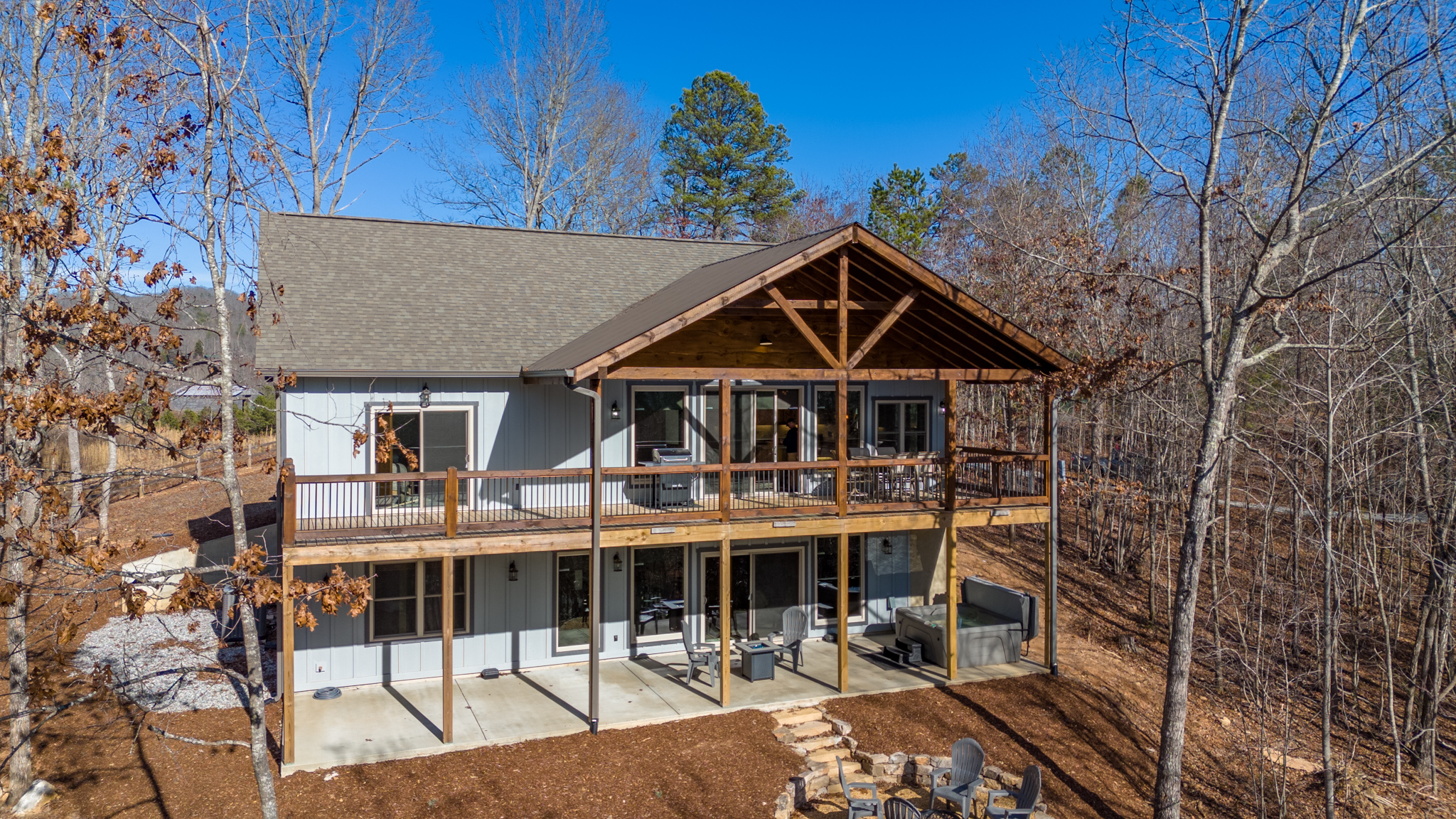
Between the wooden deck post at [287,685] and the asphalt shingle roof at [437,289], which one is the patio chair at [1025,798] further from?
the asphalt shingle roof at [437,289]

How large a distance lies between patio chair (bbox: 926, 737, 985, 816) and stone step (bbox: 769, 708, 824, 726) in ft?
7.36

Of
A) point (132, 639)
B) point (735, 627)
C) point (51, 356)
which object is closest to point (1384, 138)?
point (735, 627)

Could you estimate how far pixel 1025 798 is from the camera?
424 inches

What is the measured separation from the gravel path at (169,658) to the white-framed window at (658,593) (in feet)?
20.2

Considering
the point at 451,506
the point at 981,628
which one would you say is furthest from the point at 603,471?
the point at 981,628

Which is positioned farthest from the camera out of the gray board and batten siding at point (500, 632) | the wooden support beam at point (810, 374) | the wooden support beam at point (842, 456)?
the wooden support beam at point (842, 456)

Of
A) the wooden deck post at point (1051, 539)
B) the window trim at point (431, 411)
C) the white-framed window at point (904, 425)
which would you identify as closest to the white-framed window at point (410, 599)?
the window trim at point (431, 411)

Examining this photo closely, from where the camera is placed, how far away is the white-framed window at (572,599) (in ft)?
50.8

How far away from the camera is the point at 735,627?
16812 millimetres

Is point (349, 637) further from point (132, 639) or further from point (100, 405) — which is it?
point (100, 405)

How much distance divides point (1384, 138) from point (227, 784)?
19674 millimetres

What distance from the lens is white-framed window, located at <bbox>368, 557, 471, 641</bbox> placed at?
47.5 ft

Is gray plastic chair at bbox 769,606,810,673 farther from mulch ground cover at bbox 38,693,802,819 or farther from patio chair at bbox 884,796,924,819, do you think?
patio chair at bbox 884,796,924,819

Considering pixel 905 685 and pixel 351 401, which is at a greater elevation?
pixel 351 401
